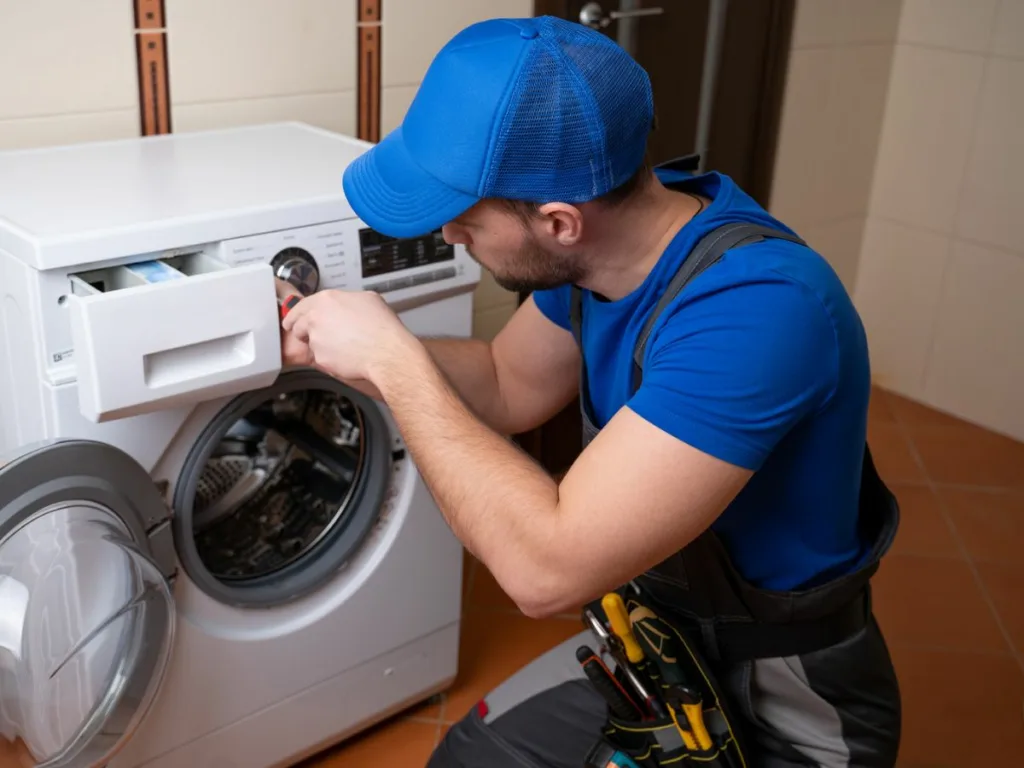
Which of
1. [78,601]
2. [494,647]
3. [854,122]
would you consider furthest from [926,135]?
[78,601]

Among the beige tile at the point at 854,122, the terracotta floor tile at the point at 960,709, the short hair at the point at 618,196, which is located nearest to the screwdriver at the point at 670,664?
the short hair at the point at 618,196

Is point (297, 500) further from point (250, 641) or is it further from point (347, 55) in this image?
point (347, 55)

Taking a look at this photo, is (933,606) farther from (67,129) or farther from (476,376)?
(67,129)

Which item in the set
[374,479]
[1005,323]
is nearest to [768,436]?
[374,479]

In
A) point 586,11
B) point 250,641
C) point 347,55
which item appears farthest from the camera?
point 586,11

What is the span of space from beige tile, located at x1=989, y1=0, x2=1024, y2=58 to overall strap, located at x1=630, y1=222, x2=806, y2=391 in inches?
82.5

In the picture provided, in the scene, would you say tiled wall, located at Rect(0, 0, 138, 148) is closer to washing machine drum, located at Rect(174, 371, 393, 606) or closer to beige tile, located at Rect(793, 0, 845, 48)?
washing machine drum, located at Rect(174, 371, 393, 606)

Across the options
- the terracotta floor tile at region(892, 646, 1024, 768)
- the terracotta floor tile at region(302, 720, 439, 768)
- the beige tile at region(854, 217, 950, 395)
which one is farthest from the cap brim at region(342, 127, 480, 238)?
the beige tile at region(854, 217, 950, 395)

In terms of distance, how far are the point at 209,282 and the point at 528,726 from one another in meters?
0.69

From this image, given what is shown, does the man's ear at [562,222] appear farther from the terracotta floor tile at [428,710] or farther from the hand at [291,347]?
the terracotta floor tile at [428,710]

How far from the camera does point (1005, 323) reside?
317 cm

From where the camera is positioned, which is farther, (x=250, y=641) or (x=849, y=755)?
(x=250, y=641)

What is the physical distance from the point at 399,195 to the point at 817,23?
2.11m

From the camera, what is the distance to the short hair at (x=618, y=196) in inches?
47.1
